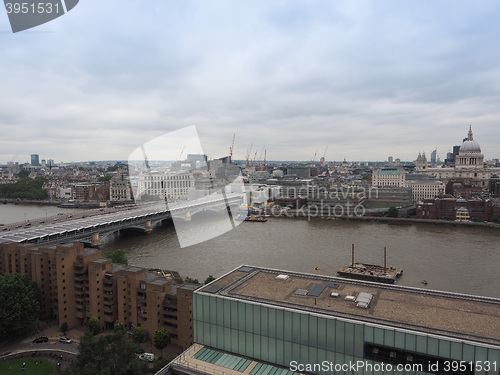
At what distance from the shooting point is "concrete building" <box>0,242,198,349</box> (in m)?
6.07

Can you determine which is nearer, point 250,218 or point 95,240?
point 95,240

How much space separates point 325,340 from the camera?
363cm

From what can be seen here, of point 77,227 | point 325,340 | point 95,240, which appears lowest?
point 95,240

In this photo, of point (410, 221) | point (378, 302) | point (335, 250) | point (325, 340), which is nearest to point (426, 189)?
point (410, 221)

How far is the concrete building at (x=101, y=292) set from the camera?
6074mm

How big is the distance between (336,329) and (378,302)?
0.80m

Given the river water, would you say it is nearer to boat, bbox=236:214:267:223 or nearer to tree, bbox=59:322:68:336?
boat, bbox=236:214:267:223

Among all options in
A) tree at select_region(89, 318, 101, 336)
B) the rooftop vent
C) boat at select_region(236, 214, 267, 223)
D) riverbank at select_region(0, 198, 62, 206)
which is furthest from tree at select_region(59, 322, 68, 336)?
riverbank at select_region(0, 198, 62, 206)

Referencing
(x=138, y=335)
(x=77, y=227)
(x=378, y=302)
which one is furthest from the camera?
(x=77, y=227)

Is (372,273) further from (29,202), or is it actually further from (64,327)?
(29,202)

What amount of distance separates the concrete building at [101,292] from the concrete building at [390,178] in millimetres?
25567

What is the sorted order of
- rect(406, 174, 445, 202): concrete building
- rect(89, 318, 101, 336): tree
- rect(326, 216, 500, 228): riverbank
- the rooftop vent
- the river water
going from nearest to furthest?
the rooftop vent → rect(89, 318, 101, 336): tree → the river water → rect(326, 216, 500, 228): riverbank → rect(406, 174, 445, 202): concrete building

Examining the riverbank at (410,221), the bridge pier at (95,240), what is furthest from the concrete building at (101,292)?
the riverbank at (410,221)

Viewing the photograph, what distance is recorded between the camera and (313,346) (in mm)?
3688
